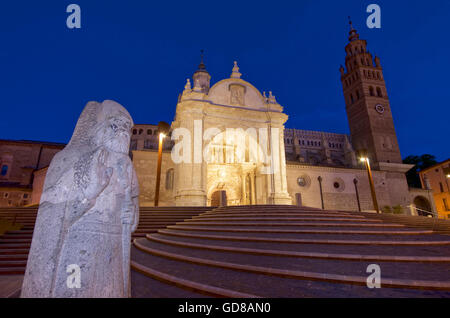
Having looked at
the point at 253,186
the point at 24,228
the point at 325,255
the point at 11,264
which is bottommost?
the point at 11,264

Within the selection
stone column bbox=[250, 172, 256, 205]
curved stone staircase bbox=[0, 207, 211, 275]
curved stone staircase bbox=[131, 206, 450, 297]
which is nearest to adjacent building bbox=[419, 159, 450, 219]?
stone column bbox=[250, 172, 256, 205]

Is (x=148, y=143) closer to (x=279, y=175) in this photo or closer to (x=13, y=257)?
(x=279, y=175)

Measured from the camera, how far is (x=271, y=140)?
59.8 ft

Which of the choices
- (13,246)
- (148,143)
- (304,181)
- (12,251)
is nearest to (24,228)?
(13,246)

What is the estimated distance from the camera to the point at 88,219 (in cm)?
196

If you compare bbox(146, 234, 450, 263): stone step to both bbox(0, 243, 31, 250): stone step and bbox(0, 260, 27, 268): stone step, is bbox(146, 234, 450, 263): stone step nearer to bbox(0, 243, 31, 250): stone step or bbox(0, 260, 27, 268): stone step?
bbox(0, 260, 27, 268): stone step

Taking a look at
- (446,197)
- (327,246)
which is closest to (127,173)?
(327,246)

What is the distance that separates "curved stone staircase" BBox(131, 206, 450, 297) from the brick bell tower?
40.6 metres

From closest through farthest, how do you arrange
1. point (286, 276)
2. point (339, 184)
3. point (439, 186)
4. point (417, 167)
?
1. point (286, 276)
2. point (339, 184)
3. point (439, 186)
4. point (417, 167)

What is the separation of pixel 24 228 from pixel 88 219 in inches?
308

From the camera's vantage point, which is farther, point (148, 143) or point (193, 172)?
point (148, 143)

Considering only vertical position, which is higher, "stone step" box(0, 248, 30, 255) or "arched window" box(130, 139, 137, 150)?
"arched window" box(130, 139, 137, 150)

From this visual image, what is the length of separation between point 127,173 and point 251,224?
16.9 ft

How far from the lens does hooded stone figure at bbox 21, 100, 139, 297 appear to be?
1.77 m
